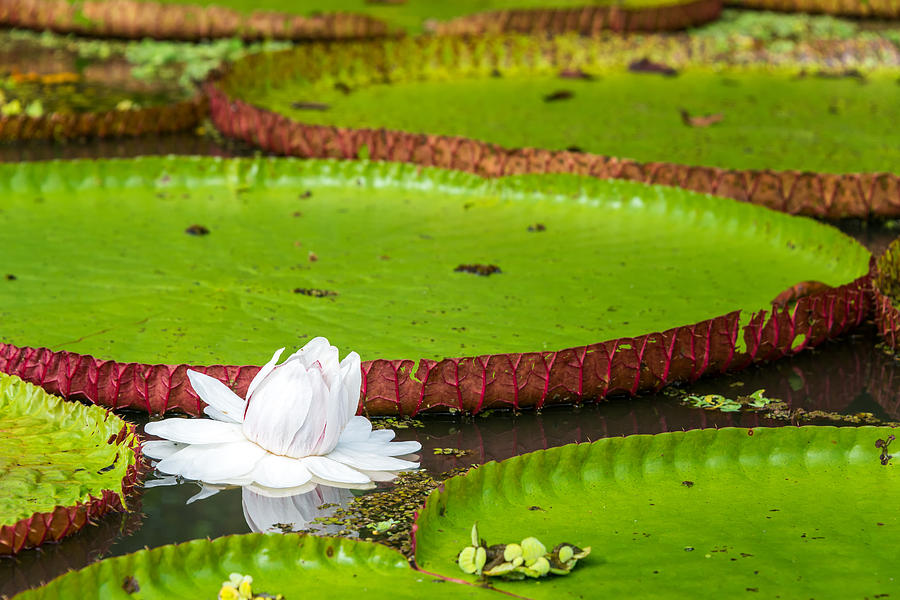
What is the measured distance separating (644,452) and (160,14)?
180 inches

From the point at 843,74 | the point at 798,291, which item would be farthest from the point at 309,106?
the point at 843,74

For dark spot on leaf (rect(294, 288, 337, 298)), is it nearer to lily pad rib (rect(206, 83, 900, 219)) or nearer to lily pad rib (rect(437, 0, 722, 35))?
lily pad rib (rect(206, 83, 900, 219))

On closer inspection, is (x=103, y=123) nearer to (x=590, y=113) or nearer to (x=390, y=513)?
(x=590, y=113)

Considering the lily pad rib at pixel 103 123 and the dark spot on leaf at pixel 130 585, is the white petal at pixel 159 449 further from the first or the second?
the lily pad rib at pixel 103 123

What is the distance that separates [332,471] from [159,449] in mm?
311

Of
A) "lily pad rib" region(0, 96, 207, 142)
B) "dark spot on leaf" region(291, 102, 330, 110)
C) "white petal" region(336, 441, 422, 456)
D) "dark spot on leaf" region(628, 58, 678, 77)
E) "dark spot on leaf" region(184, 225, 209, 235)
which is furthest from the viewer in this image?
"dark spot on leaf" region(628, 58, 678, 77)

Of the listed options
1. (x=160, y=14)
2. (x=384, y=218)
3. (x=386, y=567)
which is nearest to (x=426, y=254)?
(x=384, y=218)

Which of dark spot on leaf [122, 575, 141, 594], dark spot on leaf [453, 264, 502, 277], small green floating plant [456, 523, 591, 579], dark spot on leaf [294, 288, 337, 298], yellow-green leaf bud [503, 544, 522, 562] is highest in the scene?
yellow-green leaf bud [503, 544, 522, 562]

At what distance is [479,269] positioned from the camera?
8.98 feet

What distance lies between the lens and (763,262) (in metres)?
2.86

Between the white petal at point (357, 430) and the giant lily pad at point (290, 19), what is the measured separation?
3924 millimetres

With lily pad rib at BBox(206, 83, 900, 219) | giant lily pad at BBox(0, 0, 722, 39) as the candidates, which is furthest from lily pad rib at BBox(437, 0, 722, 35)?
lily pad rib at BBox(206, 83, 900, 219)

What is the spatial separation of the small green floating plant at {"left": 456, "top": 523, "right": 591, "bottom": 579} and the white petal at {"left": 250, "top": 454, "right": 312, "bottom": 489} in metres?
0.35

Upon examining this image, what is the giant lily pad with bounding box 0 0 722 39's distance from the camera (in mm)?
5602
